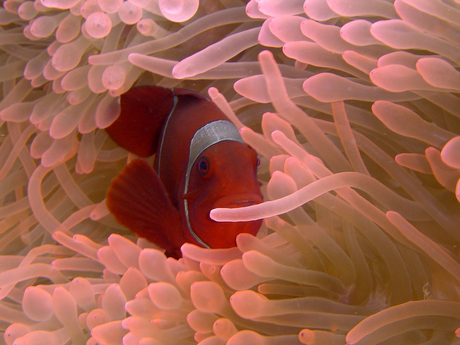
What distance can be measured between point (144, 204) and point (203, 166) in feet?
0.61

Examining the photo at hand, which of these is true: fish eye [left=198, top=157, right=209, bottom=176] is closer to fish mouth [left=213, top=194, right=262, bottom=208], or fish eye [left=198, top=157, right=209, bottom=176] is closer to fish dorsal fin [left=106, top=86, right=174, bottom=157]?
fish mouth [left=213, top=194, right=262, bottom=208]

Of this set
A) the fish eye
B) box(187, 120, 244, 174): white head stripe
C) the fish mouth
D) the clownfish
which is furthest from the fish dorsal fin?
the fish mouth

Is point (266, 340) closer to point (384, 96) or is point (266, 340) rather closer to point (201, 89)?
point (384, 96)

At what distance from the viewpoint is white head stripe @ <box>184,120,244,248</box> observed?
0.75 m

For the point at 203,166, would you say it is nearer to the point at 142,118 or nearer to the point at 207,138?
the point at 207,138

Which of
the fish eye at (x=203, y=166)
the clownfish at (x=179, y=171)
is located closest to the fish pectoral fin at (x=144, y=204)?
the clownfish at (x=179, y=171)

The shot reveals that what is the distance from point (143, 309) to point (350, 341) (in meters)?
0.32

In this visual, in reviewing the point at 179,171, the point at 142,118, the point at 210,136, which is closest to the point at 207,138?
the point at 210,136

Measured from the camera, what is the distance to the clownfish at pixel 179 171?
2.22ft

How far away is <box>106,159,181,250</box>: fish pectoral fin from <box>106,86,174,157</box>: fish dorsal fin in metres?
0.21

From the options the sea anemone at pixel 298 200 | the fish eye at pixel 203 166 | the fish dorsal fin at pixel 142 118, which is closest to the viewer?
the sea anemone at pixel 298 200

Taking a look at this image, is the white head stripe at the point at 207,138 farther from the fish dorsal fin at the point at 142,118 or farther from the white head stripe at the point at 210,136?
the fish dorsal fin at the point at 142,118

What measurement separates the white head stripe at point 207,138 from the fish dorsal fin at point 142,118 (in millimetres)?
189

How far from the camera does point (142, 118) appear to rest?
99 centimetres
